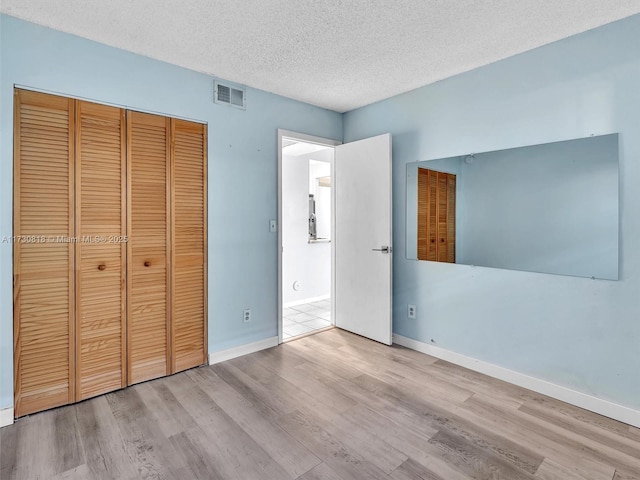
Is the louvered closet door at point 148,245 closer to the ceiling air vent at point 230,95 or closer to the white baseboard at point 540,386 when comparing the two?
the ceiling air vent at point 230,95

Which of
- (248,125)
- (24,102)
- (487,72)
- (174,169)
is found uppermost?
(487,72)

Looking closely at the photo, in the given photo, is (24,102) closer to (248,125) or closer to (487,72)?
(248,125)

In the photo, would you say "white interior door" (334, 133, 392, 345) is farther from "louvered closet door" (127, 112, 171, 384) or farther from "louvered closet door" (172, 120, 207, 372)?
"louvered closet door" (127, 112, 171, 384)

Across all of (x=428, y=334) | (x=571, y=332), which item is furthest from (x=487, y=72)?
(x=428, y=334)

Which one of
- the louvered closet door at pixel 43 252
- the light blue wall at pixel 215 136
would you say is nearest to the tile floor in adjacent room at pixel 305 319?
the light blue wall at pixel 215 136

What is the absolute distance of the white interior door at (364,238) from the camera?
3375 mm

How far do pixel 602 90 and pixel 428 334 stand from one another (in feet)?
7.49

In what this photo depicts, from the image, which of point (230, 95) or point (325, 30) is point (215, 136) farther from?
point (325, 30)

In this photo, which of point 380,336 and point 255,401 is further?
point 380,336

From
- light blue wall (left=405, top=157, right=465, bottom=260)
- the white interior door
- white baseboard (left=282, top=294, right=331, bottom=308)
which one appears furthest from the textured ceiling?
white baseboard (left=282, top=294, right=331, bottom=308)

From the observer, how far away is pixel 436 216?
3.13 m

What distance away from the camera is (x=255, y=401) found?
7.79 feet

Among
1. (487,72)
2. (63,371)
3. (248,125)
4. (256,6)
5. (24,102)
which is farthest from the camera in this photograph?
(248,125)

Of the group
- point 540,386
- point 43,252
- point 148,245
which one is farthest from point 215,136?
point 540,386
